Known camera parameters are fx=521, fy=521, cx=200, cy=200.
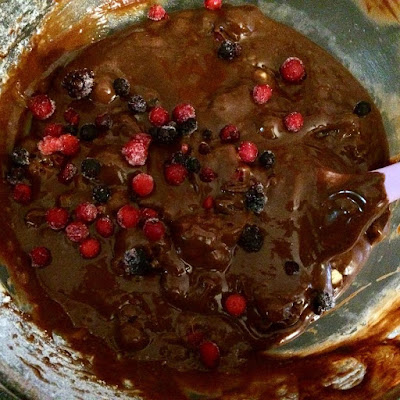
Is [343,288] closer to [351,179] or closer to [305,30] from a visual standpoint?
[351,179]

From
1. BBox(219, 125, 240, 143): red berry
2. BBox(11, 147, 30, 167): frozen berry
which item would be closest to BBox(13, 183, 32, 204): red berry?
BBox(11, 147, 30, 167): frozen berry

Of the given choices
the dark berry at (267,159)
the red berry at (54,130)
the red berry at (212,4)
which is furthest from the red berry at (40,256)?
the red berry at (212,4)

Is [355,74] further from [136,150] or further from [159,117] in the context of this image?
[136,150]

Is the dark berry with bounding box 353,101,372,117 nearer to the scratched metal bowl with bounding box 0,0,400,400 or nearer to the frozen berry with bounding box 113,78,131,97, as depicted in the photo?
the scratched metal bowl with bounding box 0,0,400,400

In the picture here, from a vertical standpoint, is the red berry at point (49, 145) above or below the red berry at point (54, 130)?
below

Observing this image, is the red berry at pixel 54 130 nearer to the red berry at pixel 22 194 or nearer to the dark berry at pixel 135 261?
the red berry at pixel 22 194

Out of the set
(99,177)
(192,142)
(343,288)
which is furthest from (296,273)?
A: (99,177)
